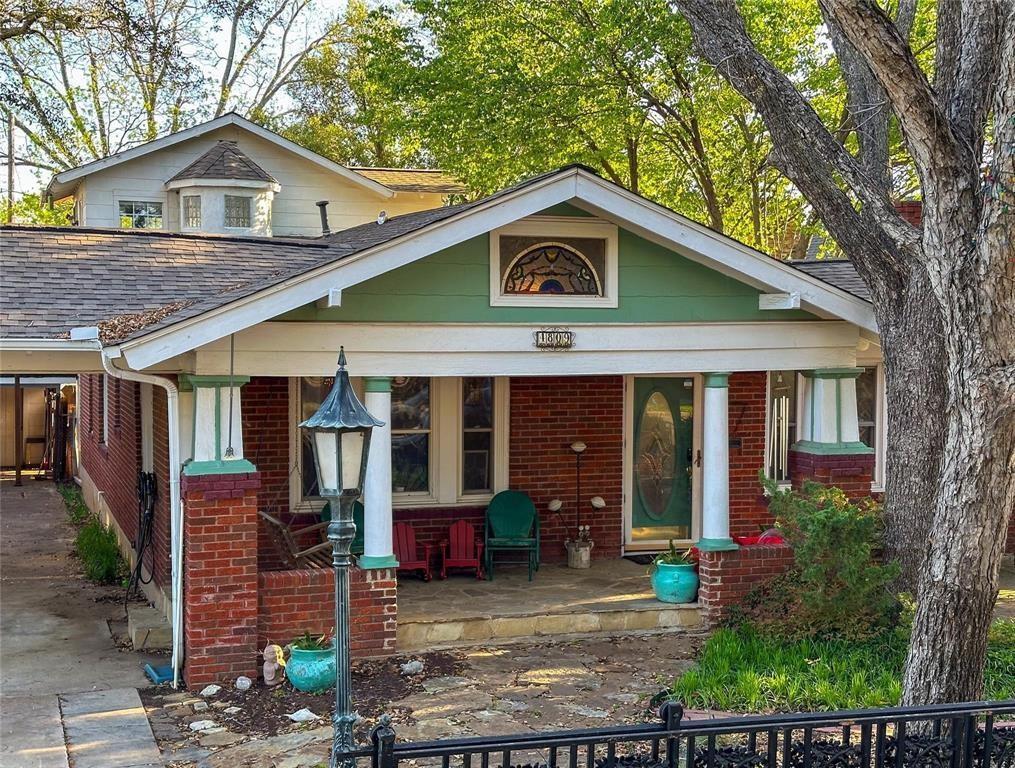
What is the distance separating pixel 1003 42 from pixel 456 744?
4.77 meters

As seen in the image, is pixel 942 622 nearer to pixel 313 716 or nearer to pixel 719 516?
pixel 719 516

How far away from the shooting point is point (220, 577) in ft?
27.8

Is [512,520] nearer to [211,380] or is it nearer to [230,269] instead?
[230,269]

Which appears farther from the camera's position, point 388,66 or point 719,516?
point 388,66

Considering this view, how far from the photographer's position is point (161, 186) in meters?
19.4

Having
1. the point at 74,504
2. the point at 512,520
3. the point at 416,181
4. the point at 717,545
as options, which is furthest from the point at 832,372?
the point at 416,181

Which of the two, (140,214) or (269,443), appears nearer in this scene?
(269,443)

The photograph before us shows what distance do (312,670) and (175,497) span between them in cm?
178

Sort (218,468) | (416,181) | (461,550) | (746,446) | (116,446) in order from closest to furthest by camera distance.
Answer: (218,468) → (461,550) → (746,446) → (116,446) → (416,181)

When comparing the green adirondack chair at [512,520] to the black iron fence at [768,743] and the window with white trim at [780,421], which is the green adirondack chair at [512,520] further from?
the black iron fence at [768,743]

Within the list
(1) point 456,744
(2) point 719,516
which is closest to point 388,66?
(2) point 719,516

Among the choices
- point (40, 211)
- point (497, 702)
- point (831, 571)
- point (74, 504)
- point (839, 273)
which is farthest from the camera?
point (40, 211)

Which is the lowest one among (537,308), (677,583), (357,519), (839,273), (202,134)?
(677,583)

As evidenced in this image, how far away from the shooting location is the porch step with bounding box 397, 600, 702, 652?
30.9ft
